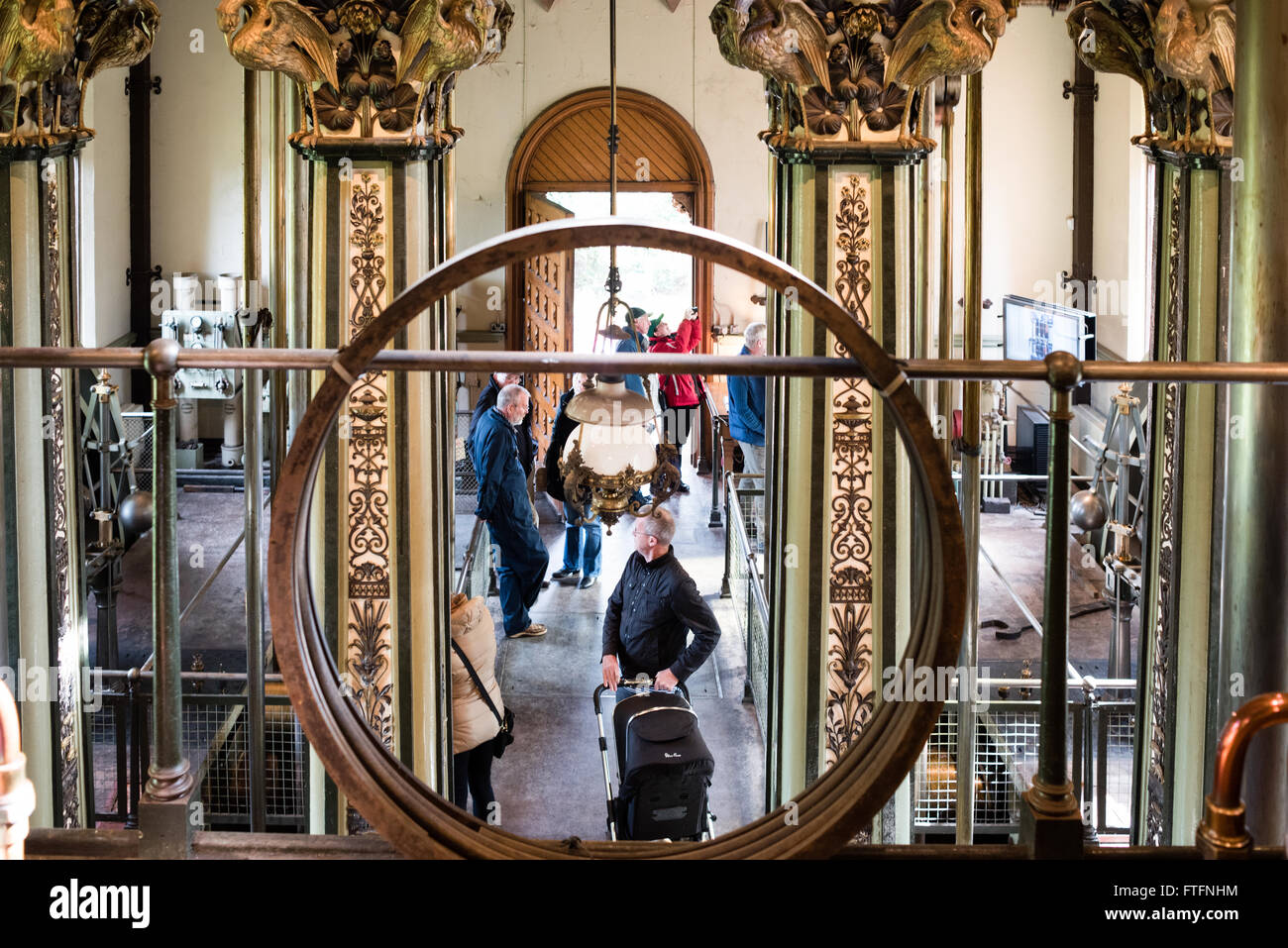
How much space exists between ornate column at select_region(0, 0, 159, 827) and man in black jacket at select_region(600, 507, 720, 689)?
2.13 meters

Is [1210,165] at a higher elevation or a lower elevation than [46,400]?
higher

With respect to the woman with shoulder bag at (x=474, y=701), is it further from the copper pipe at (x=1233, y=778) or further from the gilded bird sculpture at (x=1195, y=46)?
the copper pipe at (x=1233, y=778)

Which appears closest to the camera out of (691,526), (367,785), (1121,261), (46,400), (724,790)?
(367,785)

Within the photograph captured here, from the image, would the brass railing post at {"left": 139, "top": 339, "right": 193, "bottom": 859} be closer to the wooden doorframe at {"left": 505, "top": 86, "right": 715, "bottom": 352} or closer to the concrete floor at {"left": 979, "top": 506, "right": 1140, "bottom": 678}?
the concrete floor at {"left": 979, "top": 506, "right": 1140, "bottom": 678}

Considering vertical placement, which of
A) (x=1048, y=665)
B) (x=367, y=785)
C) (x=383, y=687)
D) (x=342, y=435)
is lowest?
(x=383, y=687)

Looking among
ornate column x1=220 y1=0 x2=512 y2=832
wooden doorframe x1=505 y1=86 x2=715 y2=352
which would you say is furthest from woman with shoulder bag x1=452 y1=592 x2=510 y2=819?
wooden doorframe x1=505 y1=86 x2=715 y2=352

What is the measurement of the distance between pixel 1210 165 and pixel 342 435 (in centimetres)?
253

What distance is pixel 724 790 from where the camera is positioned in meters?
6.09

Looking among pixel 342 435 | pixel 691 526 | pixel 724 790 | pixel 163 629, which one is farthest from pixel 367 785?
pixel 691 526

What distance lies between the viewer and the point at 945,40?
13.4ft

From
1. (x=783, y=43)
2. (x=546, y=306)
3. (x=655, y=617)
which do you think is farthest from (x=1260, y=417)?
(x=546, y=306)

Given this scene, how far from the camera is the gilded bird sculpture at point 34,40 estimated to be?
13.8 ft

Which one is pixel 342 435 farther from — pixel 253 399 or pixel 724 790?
pixel 724 790

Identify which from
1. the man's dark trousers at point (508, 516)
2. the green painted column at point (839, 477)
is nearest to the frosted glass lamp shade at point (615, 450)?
the green painted column at point (839, 477)
